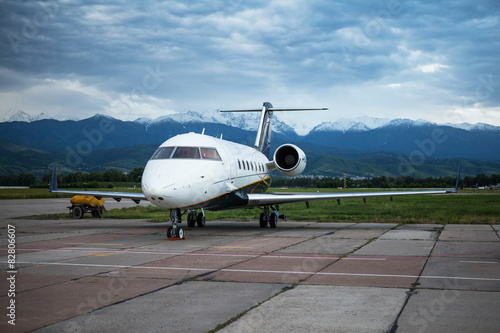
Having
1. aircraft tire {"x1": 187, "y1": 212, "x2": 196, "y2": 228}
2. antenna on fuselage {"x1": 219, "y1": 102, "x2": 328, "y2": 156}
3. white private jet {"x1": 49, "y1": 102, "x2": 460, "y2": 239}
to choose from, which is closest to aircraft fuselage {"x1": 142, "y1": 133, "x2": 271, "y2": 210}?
white private jet {"x1": 49, "y1": 102, "x2": 460, "y2": 239}

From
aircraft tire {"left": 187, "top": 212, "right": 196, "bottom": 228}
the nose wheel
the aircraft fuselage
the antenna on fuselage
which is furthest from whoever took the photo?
the antenna on fuselage

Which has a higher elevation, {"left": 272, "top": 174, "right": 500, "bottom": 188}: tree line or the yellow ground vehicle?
the yellow ground vehicle

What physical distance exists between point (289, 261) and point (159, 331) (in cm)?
590

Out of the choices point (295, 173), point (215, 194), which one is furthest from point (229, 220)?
point (215, 194)

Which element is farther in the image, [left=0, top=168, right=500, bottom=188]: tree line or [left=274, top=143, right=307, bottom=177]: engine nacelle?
[left=0, top=168, right=500, bottom=188]: tree line

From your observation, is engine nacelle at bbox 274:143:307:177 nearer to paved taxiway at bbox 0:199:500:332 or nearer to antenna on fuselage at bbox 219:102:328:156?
antenna on fuselage at bbox 219:102:328:156

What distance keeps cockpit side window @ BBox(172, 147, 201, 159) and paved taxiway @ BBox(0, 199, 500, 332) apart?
9.98 feet

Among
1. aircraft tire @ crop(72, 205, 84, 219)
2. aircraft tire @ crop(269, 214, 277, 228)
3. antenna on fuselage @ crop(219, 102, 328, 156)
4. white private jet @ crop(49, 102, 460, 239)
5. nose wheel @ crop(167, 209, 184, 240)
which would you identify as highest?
antenna on fuselage @ crop(219, 102, 328, 156)

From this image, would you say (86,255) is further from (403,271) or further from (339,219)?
(339,219)

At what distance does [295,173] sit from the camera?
23.6 metres

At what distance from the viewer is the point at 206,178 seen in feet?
55.4

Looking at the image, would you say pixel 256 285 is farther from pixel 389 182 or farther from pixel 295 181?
pixel 389 182

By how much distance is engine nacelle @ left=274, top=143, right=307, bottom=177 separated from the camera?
76.4 feet

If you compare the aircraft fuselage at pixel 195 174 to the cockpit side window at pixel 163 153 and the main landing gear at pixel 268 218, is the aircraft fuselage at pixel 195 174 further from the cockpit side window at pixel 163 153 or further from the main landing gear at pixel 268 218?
the main landing gear at pixel 268 218
